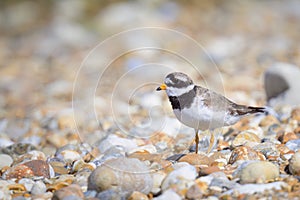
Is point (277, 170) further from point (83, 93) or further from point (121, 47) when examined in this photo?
point (121, 47)

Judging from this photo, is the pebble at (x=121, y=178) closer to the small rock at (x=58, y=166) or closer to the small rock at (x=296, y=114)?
the small rock at (x=58, y=166)

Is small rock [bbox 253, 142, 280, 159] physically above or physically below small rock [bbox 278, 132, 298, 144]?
below

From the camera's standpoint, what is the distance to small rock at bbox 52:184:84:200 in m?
4.01

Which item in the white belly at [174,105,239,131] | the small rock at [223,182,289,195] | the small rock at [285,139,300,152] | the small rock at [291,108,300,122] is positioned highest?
the small rock at [291,108,300,122]

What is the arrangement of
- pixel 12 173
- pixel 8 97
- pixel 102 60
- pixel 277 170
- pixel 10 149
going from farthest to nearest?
pixel 102 60
pixel 8 97
pixel 10 149
pixel 12 173
pixel 277 170

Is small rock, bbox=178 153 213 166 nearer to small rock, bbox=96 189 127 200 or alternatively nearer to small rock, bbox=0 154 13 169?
small rock, bbox=96 189 127 200

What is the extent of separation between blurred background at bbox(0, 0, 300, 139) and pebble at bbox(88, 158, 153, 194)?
342 centimetres

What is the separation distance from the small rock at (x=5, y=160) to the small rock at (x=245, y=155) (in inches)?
80.6

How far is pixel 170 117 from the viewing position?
22.5ft

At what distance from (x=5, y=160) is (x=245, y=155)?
2227 mm

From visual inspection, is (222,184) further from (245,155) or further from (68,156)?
(68,156)

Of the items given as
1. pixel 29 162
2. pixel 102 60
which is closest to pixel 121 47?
pixel 102 60

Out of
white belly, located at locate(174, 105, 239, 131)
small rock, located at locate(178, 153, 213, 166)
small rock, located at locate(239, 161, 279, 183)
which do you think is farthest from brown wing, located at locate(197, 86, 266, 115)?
small rock, located at locate(239, 161, 279, 183)

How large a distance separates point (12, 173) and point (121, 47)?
23.8 ft
